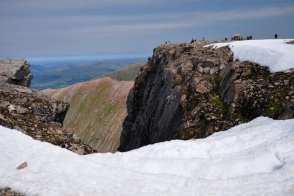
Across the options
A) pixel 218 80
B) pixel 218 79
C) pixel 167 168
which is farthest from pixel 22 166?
pixel 218 79

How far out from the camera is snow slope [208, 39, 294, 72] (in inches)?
1666

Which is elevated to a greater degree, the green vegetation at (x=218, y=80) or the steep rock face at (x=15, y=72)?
the steep rock face at (x=15, y=72)

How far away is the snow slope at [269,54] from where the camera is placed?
42.3 metres

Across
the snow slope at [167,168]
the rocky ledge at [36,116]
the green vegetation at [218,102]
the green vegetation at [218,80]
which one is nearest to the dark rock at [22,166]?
the snow slope at [167,168]

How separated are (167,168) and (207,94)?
26.3 metres

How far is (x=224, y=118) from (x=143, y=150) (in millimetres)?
16371

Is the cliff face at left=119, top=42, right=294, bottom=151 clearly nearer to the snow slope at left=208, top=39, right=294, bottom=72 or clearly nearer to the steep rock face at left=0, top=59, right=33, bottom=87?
the snow slope at left=208, top=39, right=294, bottom=72

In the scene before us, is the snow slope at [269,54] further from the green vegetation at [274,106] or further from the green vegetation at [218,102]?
the green vegetation at [218,102]

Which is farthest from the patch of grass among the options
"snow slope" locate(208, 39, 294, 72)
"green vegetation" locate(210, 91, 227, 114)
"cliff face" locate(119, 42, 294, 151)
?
"snow slope" locate(208, 39, 294, 72)

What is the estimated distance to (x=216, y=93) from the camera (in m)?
47.0

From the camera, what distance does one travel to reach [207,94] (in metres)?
47.5

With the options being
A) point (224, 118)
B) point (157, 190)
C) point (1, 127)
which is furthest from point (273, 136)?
point (1, 127)

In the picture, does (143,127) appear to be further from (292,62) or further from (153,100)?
(292,62)

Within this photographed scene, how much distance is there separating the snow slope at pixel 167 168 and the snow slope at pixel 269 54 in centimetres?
1621
